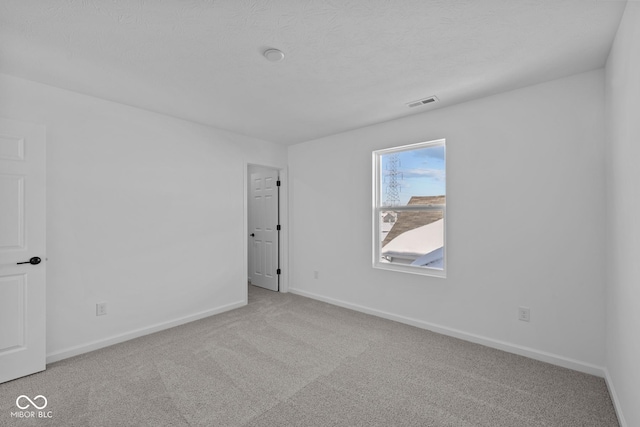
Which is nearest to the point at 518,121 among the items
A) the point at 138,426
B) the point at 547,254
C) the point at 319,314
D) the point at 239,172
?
the point at 547,254

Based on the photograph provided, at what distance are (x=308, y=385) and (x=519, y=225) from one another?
2382mm

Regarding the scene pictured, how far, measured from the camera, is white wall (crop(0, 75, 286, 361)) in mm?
2709

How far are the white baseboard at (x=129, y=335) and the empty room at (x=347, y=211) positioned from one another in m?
0.02

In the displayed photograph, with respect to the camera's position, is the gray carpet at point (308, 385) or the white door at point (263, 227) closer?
the gray carpet at point (308, 385)

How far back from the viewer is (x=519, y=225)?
277 centimetres

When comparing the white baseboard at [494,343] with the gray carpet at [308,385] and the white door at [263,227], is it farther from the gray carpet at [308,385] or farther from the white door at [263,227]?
the white door at [263,227]

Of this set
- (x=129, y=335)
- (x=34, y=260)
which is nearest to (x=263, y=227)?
(x=129, y=335)

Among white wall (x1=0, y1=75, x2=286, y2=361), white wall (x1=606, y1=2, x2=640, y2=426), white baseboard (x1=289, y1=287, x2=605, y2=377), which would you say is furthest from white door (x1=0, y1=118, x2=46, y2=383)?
white wall (x1=606, y1=2, x2=640, y2=426)

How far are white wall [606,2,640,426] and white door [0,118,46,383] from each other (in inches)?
163

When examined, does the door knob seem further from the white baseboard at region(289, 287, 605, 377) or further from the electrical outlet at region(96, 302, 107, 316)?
the white baseboard at region(289, 287, 605, 377)

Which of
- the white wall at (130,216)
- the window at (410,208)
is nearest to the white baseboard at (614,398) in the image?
the window at (410,208)

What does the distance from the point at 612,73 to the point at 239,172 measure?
392 centimetres

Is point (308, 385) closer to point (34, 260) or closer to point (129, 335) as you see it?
point (129, 335)

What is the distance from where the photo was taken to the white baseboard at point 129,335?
2.71m
